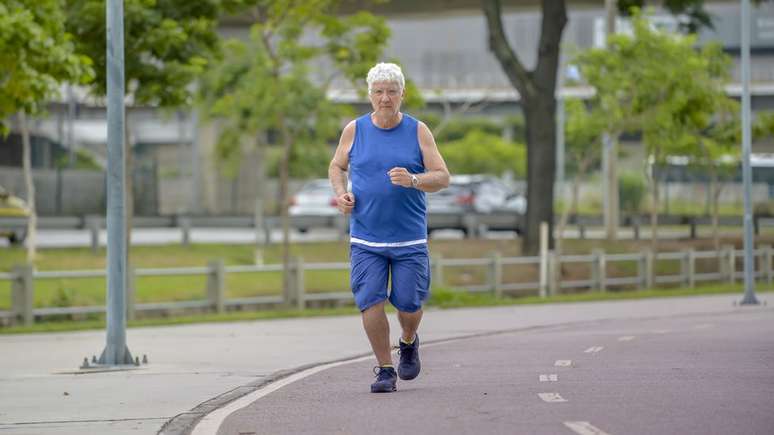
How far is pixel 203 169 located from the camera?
59.6m

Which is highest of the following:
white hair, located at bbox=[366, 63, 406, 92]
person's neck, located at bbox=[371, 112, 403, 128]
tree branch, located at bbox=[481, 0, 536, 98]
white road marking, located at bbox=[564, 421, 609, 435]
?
tree branch, located at bbox=[481, 0, 536, 98]

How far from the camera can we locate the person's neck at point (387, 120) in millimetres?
10930

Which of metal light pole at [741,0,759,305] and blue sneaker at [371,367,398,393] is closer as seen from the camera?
blue sneaker at [371,367,398,393]

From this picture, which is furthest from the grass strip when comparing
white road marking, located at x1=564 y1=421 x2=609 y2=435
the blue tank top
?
white road marking, located at x1=564 y1=421 x2=609 y2=435

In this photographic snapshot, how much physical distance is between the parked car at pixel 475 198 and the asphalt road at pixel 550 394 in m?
33.4

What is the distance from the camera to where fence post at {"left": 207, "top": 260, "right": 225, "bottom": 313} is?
82.0ft

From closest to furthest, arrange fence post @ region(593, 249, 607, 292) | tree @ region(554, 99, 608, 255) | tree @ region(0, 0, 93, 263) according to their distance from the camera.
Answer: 1. tree @ region(0, 0, 93, 263)
2. fence post @ region(593, 249, 607, 292)
3. tree @ region(554, 99, 608, 255)

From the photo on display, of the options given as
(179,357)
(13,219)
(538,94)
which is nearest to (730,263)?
(538,94)

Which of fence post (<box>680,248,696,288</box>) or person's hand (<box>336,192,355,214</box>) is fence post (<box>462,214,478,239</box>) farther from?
person's hand (<box>336,192,355,214</box>)

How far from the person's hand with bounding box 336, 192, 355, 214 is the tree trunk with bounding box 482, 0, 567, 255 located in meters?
24.7

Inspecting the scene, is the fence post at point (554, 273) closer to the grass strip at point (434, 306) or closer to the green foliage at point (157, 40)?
the grass strip at point (434, 306)

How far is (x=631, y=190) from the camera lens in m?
81.0

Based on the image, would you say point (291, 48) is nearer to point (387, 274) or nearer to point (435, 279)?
point (435, 279)

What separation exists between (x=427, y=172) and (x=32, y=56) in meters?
10.1
